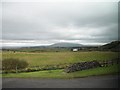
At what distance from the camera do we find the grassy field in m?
6.87

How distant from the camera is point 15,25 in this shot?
691cm

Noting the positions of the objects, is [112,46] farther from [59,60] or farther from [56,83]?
[56,83]

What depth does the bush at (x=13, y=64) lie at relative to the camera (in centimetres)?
683

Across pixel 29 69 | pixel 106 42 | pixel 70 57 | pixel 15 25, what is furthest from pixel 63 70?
pixel 15 25

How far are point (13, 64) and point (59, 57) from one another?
141cm

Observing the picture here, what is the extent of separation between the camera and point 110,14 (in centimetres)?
690

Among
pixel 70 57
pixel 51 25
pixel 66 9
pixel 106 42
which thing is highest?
pixel 66 9

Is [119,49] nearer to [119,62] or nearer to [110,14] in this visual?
[119,62]

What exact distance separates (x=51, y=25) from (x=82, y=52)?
1266 mm

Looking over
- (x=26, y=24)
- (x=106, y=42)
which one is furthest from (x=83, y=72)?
(x=26, y=24)

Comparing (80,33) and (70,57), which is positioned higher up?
(80,33)

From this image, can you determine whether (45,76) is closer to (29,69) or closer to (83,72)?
(29,69)


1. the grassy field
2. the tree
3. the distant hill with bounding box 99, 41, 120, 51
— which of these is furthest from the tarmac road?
the distant hill with bounding box 99, 41, 120, 51

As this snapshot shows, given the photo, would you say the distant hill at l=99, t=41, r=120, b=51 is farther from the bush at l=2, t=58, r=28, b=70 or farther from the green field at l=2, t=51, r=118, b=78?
the bush at l=2, t=58, r=28, b=70
